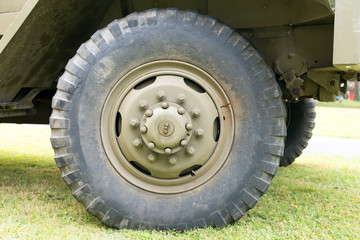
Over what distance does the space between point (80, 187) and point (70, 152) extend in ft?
0.64

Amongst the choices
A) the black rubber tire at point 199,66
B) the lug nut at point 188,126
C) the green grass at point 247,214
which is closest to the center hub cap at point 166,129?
the lug nut at point 188,126

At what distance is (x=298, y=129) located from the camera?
172 inches

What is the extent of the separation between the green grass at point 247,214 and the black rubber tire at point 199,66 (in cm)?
12

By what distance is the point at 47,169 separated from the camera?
13.5 ft

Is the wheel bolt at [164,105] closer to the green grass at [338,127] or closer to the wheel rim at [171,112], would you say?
the wheel rim at [171,112]

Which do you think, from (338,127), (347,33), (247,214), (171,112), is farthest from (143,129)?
(338,127)

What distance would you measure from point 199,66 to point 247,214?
990 mm

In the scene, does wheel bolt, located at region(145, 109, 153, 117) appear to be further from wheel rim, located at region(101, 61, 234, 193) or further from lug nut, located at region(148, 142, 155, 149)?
lug nut, located at region(148, 142, 155, 149)

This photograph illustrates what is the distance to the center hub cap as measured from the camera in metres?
2.03

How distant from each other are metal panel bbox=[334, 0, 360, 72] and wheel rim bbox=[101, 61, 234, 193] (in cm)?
63

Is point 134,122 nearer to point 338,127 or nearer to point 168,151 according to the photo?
point 168,151

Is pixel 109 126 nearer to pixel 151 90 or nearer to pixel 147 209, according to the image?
pixel 151 90

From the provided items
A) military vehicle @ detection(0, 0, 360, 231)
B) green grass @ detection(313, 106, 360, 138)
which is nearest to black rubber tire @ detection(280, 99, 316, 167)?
military vehicle @ detection(0, 0, 360, 231)

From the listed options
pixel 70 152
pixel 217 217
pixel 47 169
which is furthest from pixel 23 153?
pixel 217 217
